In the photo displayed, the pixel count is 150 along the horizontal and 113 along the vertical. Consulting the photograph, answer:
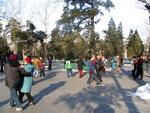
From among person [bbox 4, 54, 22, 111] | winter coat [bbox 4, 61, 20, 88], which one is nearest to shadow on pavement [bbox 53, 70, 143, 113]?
person [bbox 4, 54, 22, 111]

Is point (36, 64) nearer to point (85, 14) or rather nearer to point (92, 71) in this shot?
point (92, 71)

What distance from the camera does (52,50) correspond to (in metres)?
80.9

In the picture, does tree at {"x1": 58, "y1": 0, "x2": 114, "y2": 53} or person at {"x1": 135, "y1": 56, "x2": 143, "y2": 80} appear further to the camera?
tree at {"x1": 58, "y1": 0, "x2": 114, "y2": 53}

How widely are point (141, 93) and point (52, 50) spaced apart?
63699mm

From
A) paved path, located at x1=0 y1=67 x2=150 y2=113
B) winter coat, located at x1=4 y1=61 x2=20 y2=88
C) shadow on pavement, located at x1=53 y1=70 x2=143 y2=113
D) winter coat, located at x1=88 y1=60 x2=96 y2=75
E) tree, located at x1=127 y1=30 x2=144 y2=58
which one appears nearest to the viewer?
winter coat, located at x1=4 y1=61 x2=20 y2=88

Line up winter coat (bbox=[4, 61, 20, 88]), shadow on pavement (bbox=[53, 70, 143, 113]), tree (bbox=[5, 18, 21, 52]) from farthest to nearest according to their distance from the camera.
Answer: tree (bbox=[5, 18, 21, 52])
shadow on pavement (bbox=[53, 70, 143, 113])
winter coat (bbox=[4, 61, 20, 88])

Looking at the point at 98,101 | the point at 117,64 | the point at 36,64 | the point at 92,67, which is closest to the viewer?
the point at 98,101

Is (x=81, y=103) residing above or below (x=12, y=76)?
below

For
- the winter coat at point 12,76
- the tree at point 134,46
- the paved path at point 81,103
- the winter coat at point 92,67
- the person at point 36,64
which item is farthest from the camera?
the tree at point 134,46

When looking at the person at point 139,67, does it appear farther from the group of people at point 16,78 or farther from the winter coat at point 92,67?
Answer: the group of people at point 16,78

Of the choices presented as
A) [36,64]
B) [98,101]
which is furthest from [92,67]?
[98,101]

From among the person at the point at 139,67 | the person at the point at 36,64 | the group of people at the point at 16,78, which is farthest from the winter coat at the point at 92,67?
the group of people at the point at 16,78

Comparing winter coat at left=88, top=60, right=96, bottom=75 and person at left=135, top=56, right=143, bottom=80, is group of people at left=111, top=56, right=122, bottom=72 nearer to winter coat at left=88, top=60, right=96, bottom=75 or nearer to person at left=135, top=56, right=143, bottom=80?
person at left=135, top=56, right=143, bottom=80

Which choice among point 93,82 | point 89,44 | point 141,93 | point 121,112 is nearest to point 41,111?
point 121,112
